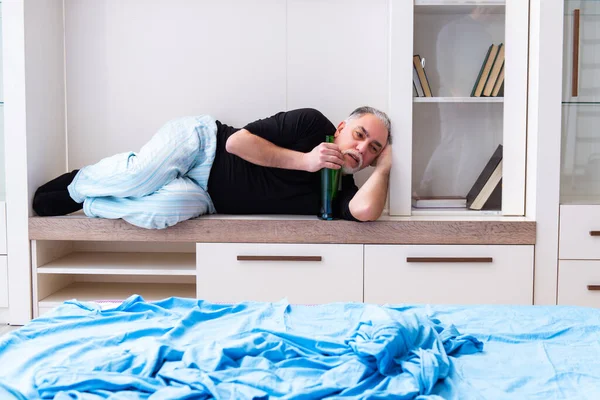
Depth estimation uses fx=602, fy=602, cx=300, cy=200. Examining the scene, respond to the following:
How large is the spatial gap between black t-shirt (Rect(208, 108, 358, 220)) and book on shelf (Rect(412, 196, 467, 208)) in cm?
32

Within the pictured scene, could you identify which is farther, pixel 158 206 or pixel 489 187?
pixel 489 187

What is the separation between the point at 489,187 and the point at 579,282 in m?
0.56

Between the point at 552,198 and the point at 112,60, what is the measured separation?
220cm

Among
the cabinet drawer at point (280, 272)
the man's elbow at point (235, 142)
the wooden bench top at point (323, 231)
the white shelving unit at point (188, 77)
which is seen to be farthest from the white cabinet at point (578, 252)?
the man's elbow at point (235, 142)

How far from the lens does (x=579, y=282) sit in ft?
8.41

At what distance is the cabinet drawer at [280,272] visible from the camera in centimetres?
254

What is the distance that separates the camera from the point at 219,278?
258cm

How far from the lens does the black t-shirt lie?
2.67 metres

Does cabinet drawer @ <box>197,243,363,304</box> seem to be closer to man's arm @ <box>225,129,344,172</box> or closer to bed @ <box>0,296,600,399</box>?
man's arm @ <box>225,129,344,172</box>

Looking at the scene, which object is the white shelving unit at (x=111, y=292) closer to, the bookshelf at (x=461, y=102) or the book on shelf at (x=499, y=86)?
the bookshelf at (x=461, y=102)

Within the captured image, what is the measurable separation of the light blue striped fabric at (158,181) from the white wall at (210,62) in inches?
15.7

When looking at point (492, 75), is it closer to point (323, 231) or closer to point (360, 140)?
point (360, 140)

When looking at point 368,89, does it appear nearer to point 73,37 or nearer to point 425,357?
point 73,37

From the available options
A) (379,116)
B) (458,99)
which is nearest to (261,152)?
(379,116)
